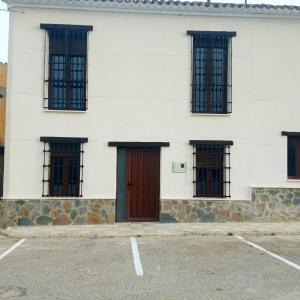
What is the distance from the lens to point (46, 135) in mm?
13062

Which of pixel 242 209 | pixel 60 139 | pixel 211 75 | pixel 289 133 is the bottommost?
pixel 242 209

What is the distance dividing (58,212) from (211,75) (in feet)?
21.8

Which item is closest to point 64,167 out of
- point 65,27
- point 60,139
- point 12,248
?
point 60,139

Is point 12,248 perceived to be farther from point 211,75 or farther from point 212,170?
point 211,75

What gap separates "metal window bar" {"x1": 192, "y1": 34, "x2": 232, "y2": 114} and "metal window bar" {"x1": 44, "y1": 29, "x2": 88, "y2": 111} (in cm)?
363

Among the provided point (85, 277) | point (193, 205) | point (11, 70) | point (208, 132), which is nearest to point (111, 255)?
point (85, 277)

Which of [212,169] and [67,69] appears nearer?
[67,69]

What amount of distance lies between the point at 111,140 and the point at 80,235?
336cm

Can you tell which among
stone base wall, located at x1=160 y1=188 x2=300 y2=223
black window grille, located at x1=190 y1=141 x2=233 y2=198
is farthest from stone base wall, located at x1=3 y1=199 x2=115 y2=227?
black window grille, located at x1=190 y1=141 x2=233 y2=198

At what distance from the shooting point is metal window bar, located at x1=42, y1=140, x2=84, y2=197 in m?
13.1

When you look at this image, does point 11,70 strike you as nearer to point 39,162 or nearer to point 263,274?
point 39,162

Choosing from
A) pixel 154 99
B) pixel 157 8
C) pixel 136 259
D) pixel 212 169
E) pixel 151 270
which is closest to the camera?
pixel 151 270

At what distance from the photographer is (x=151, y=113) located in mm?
13383

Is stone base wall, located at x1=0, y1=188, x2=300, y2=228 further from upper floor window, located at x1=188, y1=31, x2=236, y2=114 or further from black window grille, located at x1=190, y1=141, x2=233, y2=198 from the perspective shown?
upper floor window, located at x1=188, y1=31, x2=236, y2=114
